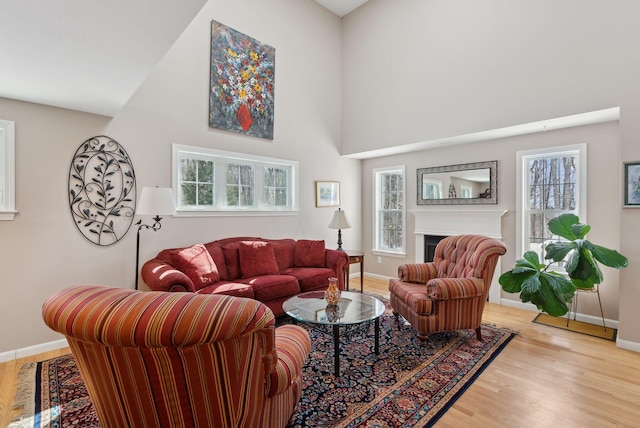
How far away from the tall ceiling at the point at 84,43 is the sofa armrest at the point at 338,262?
3036mm

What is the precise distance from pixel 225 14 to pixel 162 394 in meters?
4.68

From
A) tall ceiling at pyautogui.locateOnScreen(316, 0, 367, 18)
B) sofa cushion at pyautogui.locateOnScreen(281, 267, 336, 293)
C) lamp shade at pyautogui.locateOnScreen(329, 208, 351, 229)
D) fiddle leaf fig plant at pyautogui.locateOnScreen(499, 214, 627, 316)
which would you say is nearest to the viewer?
fiddle leaf fig plant at pyautogui.locateOnScreen(499, 214, 627, 316)

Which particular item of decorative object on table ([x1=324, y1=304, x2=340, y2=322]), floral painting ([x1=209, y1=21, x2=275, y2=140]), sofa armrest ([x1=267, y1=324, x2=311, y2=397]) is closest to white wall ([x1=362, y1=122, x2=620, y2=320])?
floral painting ([x1=209, y1=21, x2=275, y2=140])

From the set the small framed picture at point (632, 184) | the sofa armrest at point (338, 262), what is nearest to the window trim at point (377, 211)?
the sofa armrest at point (338, 262)

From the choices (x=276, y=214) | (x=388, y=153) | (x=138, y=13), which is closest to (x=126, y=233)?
(x=276, y=214)

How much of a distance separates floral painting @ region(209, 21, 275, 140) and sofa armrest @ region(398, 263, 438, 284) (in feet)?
9.14

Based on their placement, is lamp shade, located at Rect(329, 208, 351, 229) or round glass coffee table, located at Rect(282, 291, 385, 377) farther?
lamp shade, located at Rect(329, 208, 351, 229)

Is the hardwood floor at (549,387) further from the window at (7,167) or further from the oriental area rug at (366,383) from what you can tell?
the window at (7,167)

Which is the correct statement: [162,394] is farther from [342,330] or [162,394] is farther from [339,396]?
[342,330]

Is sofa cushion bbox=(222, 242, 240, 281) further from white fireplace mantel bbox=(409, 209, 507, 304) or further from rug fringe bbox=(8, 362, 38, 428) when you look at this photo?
white fireplace mantel bbox=(409, 209, 507, 304)

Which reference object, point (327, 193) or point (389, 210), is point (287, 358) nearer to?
point (327, 193)

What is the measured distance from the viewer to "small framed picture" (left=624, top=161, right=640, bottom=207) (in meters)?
2.90

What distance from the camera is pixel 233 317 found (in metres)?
1.04

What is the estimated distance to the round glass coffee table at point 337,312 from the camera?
2.41 metres
